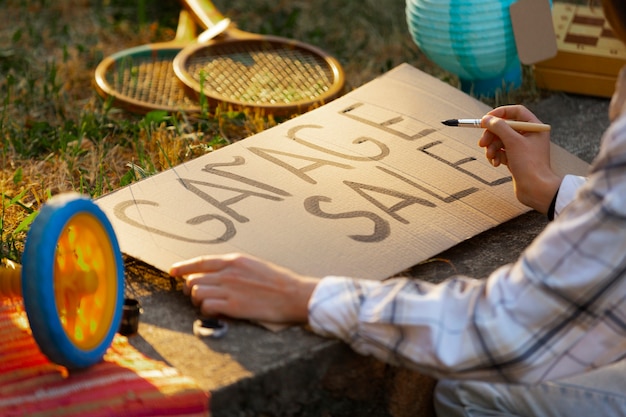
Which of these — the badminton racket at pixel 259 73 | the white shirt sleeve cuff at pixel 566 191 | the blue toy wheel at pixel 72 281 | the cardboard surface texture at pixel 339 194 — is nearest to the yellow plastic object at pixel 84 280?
the blue toy wheel at pixel 72 281

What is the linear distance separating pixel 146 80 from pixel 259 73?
28cm

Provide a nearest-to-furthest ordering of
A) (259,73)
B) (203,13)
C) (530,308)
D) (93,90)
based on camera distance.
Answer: (530,308)
(259,73)
(93,90)
(203,13)

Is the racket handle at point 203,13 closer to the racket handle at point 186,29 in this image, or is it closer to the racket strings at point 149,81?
the racket handle at point 186,29

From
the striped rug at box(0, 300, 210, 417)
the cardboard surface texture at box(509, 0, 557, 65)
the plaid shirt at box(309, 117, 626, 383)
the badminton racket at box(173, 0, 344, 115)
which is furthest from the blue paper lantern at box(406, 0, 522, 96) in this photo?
the striped rug at box(0, 300, 210, 417)

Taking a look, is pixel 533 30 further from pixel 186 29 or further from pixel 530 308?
pixel 530 308

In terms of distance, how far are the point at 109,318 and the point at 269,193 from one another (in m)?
0.41

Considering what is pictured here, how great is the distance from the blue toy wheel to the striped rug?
0.03 metres

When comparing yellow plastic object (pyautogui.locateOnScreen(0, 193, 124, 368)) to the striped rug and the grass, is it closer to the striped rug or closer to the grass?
the striped rug

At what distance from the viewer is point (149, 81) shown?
2361 millimetres

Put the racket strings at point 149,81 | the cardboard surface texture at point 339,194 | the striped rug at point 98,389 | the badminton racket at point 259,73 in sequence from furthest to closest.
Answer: the racket strings at point 149,81
the badminton racket at point 259,73
the cardboard surface texture at point 339,194
the striped rug at point 98,389

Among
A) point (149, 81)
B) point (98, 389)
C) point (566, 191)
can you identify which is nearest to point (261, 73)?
point (149, 81)

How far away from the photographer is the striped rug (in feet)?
3.70

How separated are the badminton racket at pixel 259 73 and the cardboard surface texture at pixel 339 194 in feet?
1.09

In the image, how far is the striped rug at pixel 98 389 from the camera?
113 cm
